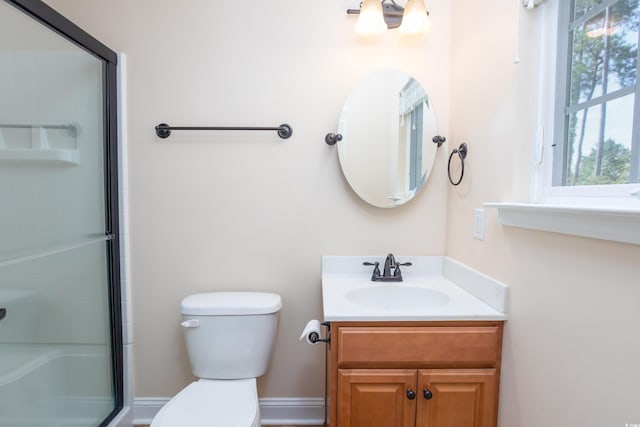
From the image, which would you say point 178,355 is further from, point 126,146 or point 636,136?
point 636,136

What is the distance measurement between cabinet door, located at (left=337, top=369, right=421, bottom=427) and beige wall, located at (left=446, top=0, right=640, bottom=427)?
0.34 metres

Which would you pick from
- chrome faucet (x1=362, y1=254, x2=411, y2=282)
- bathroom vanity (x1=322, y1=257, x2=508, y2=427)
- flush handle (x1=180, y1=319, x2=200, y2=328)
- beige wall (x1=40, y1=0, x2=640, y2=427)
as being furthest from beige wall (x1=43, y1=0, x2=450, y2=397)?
bathroom vanity (x1=322, y1=257, x2=508, y2=427)

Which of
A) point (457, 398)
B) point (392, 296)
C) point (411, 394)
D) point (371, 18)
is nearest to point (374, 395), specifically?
point (411, 394)

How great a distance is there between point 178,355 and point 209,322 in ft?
1.40

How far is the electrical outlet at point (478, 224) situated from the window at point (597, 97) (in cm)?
31

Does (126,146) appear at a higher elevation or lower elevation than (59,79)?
lower

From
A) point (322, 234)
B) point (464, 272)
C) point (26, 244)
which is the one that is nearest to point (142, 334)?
point (26, 244)

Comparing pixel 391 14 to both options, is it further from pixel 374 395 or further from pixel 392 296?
pixel 374 395

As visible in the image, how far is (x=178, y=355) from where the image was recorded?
1.68 meters

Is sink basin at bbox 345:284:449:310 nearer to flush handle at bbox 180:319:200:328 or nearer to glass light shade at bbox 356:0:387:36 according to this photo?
flush handle at bbox 180:319:200:328

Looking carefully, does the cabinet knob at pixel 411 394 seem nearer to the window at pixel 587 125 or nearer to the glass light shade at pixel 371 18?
the window at pixel 587 125

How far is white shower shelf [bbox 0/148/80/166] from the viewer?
1136mm

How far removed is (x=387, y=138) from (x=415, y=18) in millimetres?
536

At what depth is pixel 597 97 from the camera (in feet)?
2.84
